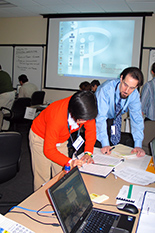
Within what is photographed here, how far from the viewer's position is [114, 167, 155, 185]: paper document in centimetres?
160

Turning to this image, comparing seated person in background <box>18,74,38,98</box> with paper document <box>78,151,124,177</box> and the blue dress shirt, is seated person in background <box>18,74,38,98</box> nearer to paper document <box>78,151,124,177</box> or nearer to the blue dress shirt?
the blue dress shirt

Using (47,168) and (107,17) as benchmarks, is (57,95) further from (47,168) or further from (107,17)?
(47,168)

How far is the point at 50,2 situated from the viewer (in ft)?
16.1

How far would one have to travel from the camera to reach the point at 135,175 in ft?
5.54

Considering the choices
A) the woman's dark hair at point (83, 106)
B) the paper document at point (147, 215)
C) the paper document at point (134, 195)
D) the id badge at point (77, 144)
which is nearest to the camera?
the paper document at point (147, 215)

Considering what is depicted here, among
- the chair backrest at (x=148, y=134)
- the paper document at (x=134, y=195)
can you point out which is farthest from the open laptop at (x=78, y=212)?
the chair backrest at (x=148, y=134)

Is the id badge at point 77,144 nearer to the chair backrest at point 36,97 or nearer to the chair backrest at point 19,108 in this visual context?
the chair backrest at point 19,108

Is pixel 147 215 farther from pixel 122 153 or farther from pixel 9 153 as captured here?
pixel 9 153

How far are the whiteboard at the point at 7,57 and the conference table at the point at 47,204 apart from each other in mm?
5794

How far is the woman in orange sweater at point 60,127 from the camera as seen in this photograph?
148 centimetres

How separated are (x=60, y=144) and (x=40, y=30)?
502 centimetres

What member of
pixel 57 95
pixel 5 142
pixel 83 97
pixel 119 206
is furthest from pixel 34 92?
pixel 119 206

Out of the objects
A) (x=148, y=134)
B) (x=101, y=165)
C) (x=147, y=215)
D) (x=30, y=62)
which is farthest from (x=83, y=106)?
(x=30, y=62)

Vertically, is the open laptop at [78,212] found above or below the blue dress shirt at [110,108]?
below
